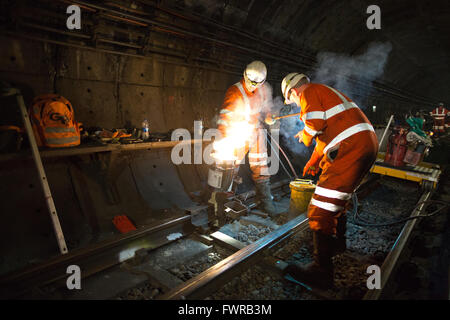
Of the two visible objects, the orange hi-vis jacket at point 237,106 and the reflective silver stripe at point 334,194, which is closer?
the reflective silver stripe at point 334,194

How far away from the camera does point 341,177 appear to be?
2619mm

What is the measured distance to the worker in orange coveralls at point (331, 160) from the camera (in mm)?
2600

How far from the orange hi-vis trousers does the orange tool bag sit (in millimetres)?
3472

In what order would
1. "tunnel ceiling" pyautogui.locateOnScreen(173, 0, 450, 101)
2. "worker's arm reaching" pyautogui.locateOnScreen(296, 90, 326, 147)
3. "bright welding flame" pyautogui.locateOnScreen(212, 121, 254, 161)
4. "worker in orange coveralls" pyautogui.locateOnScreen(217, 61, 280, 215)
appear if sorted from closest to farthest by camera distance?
1. "worker's arm reaching" pyautogui.locateOnScreen(296, 90, 326, 147)
2. "bright welding flame" pyautogui.locateOnScreen(212, 121, 254, 161)
3. "worker in orange coveralls" pyautogui.locateOnScreen(217, 61, 280, 215)
4. "tunnel ceiling" pyautogui.locateOnScreen(173, 0, 450, 101)

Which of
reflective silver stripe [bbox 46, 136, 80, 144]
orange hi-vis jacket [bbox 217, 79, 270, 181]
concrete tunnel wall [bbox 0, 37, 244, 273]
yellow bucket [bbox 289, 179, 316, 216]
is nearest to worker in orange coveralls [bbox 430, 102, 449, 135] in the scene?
yellow bucket [bbox 289, 179, 316, 216]

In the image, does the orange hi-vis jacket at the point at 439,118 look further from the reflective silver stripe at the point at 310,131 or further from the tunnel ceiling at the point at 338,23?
the reflective silver stripe at the point at 310,131

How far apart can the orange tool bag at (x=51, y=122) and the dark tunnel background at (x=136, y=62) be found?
2.05 feet

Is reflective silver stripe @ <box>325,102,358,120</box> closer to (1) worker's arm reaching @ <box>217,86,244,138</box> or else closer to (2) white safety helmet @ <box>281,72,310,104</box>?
(2) white safety helmet @ <box>281,72,310,104</box>

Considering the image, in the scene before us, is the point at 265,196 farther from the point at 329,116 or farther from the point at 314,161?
the point at 329,116

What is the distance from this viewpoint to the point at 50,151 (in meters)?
3.37

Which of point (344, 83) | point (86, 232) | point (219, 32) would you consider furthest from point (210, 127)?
point (344, 83)

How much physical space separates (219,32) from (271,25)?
2.01m

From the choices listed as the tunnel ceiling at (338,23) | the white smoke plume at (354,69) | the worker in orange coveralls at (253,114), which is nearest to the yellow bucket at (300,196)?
the worker in orange coveralls at (253,114)

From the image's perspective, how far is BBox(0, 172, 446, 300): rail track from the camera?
8.60 ft
